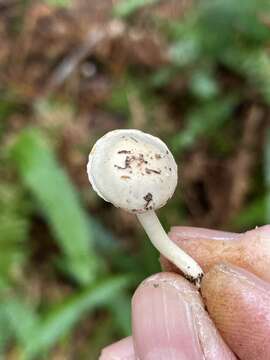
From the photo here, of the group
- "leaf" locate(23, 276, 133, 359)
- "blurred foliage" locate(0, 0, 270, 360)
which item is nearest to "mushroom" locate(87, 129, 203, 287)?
"blurred foliage" locate(0, 0, 270, 360)

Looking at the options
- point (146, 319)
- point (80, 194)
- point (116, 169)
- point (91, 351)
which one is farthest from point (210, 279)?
point (80, 194)

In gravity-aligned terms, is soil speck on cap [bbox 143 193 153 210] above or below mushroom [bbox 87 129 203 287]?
below

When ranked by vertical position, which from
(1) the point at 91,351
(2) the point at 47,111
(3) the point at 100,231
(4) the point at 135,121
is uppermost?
(2) the point at 47,111

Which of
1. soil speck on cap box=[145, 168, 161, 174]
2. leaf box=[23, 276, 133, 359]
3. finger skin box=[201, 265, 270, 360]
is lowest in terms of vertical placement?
leaf box=[23, 276, 133, 359]

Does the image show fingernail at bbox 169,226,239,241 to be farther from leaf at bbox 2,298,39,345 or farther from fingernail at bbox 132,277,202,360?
leaf at bbox 2,298,39,345

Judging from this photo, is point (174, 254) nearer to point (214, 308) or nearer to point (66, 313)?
point (214, 308)

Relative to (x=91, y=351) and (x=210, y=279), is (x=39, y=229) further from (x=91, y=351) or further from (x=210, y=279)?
(x=210, y=279)
